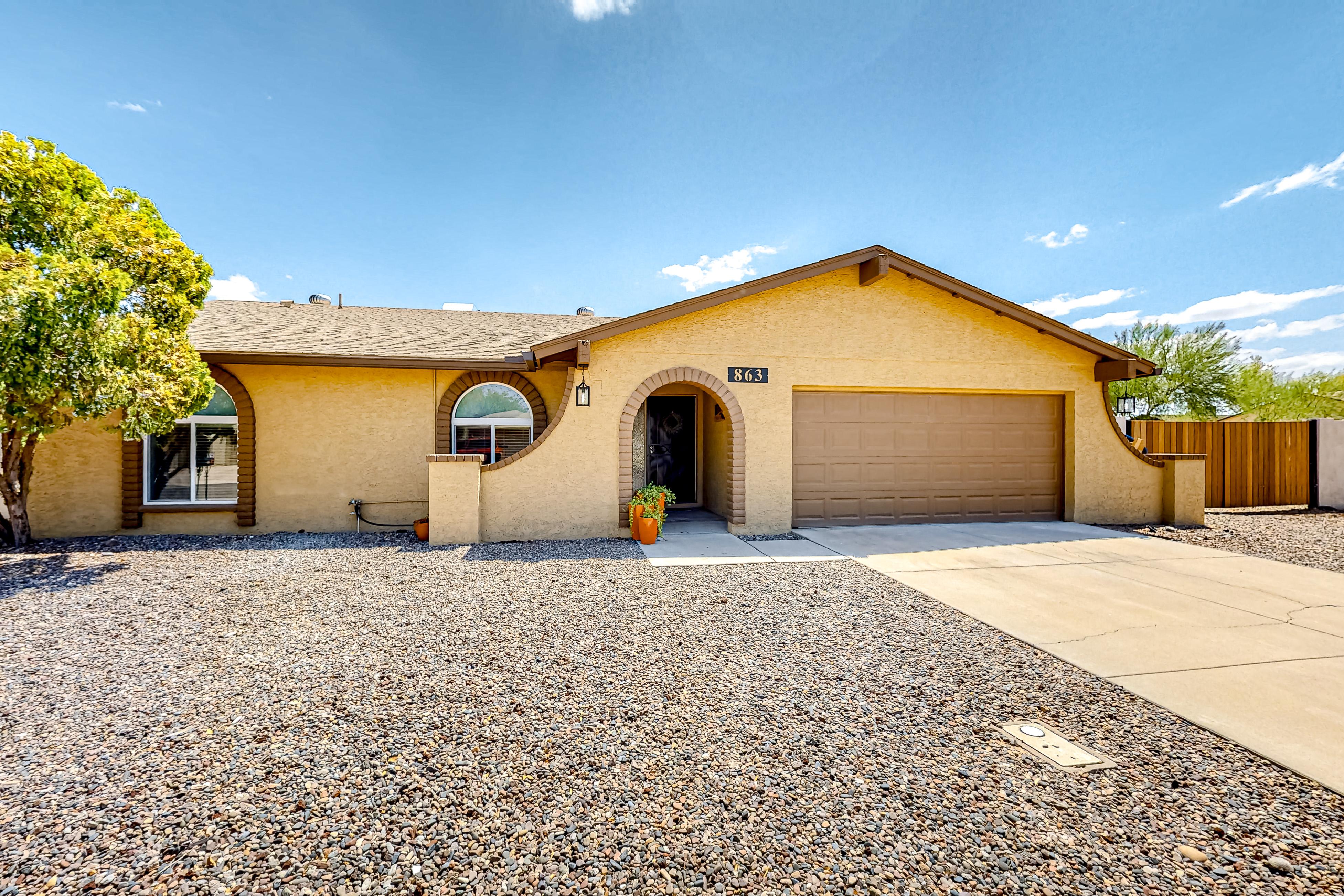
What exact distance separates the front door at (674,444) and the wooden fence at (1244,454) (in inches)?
388

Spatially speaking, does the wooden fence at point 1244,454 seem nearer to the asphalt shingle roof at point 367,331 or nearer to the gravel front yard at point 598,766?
the gravel front yard at point 598,766

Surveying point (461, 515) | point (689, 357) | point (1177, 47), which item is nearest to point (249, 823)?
point (461, 515)

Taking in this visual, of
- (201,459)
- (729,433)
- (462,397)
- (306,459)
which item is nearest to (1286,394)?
(729,433)

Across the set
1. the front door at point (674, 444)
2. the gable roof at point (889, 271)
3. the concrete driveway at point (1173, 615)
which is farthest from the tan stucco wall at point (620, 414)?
the concrete driveway at point (1173, 615)

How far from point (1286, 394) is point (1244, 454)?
761 inches

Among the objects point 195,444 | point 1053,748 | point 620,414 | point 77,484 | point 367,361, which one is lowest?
point 1053,748

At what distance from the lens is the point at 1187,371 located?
76.4 ft

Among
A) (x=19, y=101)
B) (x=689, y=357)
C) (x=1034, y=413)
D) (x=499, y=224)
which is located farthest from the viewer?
(x=499, y=224)

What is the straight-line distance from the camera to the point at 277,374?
9.14m

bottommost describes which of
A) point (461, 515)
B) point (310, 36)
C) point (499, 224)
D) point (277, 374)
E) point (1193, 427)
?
point (461, 515)

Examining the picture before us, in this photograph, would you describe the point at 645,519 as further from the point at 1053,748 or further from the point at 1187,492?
the point at 1187,492

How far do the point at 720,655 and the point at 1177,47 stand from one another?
1215 centimetres

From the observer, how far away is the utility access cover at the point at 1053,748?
2.72m

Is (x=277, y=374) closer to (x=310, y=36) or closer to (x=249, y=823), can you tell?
(x=310, y=36)
